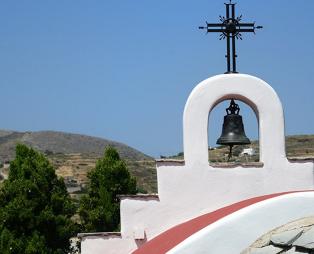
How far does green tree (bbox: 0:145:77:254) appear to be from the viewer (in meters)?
17.8

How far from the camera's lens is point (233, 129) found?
1127 centimetres

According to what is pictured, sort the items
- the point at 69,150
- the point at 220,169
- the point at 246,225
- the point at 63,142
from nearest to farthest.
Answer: the point at 246,225
the point at 220,169
the point at 69,150
the point at 63,142

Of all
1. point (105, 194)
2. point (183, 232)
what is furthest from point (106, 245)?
point (105, 194)

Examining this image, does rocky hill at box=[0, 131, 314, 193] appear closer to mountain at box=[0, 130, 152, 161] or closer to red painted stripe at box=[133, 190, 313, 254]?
mountain at box=[0, 130, 152, 161]

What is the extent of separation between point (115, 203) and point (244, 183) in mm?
12207

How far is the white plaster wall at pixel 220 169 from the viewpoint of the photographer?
33.9ft

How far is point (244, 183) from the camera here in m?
10.3

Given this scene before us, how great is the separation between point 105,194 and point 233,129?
1145 cm

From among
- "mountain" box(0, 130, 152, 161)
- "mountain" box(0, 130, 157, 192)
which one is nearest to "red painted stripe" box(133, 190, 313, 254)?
"mountain" box(0, 130, 157, 192)

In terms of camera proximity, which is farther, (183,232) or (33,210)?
(33,210)

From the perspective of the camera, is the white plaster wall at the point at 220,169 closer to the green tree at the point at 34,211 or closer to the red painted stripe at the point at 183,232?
the red painted stripe at the point at 183,232

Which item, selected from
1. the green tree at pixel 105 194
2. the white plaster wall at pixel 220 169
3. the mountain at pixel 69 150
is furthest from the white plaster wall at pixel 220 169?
the mountain at pixel 69 150

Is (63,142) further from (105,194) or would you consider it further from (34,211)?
(34,211)

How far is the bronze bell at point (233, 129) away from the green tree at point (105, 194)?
35.3 feet
